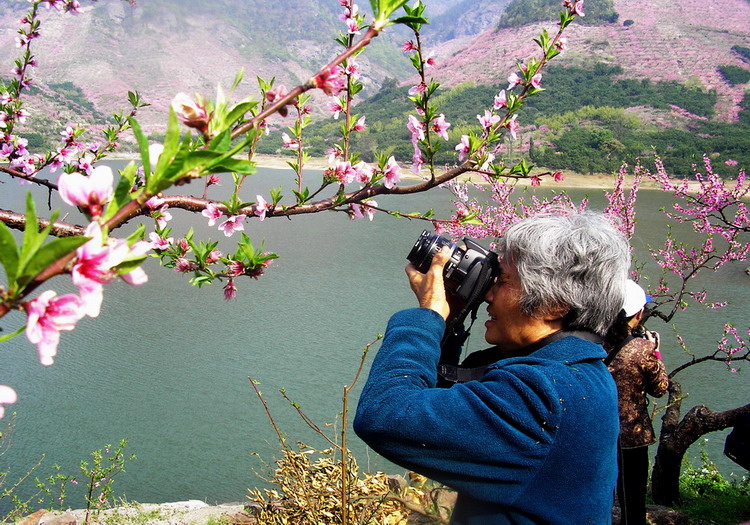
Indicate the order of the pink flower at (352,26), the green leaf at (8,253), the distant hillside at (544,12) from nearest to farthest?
the green leaf at (8,253), the pink flower at (352,26), the distant hillside at (544,12)

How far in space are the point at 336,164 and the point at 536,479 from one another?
112cm

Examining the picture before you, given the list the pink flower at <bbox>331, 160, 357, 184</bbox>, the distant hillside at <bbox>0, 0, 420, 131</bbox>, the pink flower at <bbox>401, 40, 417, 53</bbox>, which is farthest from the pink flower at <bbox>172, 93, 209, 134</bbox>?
the distant hillside at <bbox>0, 0, 420, 131</bbox>

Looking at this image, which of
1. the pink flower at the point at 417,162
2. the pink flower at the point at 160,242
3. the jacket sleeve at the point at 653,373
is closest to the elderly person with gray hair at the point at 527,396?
the pink flower at the point at 417,162

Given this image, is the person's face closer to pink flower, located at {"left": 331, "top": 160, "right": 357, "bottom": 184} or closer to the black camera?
the black camera

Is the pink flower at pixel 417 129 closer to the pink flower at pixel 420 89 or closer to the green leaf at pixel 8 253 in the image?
the pink flower at pixel 420 89

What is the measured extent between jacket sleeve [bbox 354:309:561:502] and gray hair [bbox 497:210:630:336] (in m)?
0.22

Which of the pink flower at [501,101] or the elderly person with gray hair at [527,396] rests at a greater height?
the pink flower at [501,101]

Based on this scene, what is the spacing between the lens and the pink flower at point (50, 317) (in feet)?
1.59

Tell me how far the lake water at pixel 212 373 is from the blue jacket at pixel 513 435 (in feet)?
6.33

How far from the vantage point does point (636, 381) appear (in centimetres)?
248

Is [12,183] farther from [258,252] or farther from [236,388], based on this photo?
[258,252]

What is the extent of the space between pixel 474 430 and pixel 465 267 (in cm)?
46

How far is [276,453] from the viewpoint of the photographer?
506 cm

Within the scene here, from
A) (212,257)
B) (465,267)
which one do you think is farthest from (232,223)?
(465,267)
